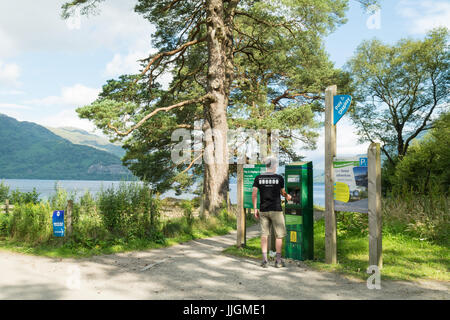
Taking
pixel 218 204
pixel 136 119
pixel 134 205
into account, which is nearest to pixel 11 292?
pixel 134 205

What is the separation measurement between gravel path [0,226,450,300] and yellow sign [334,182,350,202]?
1.50 m

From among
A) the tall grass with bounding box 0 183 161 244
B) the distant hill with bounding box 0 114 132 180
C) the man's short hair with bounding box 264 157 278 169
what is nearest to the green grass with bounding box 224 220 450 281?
the man's short hair with bounding box 264 157 278 169

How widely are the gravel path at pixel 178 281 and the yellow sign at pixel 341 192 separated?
1499 mm

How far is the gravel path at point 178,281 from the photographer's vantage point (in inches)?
192

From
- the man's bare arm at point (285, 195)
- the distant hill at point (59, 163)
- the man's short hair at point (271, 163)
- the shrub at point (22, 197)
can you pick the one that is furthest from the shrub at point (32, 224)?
the distant hill at point (59, 163)

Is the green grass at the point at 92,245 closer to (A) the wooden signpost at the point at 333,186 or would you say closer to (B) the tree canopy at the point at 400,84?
(A) the wooden signpost at the point at 333,186

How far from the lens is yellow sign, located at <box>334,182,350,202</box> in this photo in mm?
6637

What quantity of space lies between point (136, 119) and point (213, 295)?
363 inches

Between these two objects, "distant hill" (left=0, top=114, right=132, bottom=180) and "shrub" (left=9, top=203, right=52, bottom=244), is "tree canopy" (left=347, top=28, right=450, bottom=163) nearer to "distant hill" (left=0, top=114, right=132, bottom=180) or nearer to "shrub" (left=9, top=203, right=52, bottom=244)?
"shrub" (left=9, top=203, right=52, bottom=244)

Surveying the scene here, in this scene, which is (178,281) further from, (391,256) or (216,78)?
(216,78)

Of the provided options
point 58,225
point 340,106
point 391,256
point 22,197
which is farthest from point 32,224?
point 391,256
